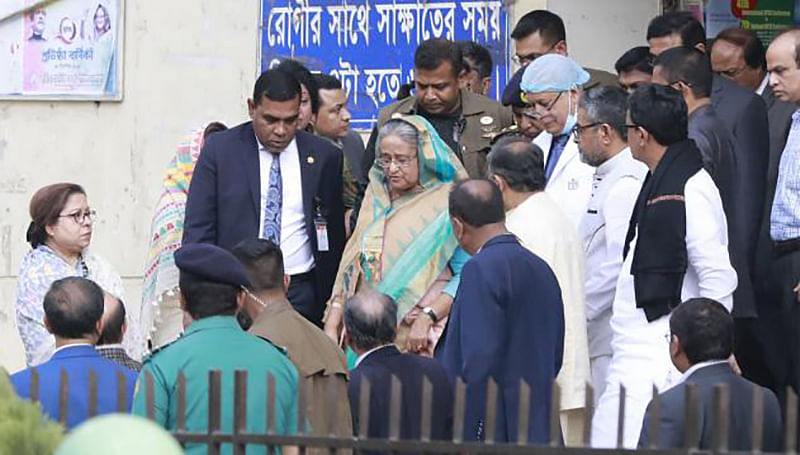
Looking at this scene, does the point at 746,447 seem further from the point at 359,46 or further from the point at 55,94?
the point at 55,94

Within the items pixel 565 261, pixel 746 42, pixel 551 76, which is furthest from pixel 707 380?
pixel 746 42

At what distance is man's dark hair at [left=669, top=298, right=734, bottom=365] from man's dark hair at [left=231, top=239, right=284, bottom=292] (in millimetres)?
1579

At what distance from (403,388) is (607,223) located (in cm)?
163

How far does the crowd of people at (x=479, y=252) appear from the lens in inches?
255

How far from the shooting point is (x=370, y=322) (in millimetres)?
6973

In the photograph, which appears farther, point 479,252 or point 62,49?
point 62,49

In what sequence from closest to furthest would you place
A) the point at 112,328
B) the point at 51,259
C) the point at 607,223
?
the point at 112,328 < the point at 607,223 < the point at 51,259

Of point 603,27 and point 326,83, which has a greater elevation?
point 603,27

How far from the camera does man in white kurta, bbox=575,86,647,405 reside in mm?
7949

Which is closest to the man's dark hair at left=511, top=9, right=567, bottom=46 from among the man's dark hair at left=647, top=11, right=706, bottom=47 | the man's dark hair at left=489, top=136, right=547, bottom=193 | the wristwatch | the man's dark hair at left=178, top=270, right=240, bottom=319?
the man's dark hair at left=647, top=11, right=706, bottom=47

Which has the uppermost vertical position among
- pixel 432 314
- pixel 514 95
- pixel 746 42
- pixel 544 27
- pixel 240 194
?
pixel 544 27

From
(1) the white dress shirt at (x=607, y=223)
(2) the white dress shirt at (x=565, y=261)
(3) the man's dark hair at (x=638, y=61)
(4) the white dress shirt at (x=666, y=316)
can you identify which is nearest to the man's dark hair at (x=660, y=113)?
(4) the white dress shirt at (x=666, y=316)

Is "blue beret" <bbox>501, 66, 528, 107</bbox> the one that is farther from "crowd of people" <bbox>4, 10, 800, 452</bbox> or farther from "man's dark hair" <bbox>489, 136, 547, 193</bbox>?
"man's dark hair" <bbox>489, 136, 547, 193</bbox>

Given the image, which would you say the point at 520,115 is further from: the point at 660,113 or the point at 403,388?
the point at 403,388
